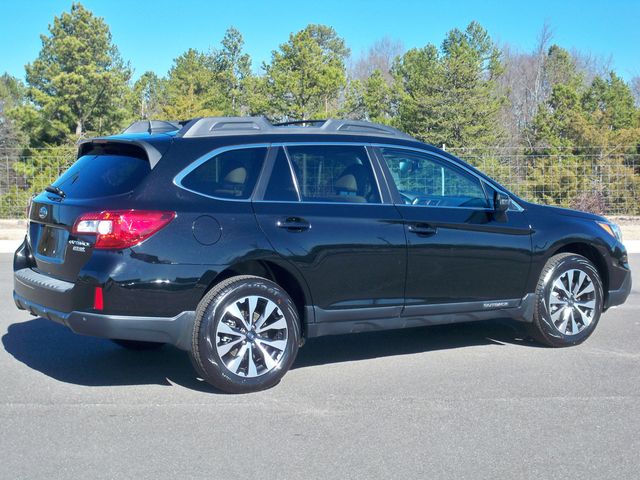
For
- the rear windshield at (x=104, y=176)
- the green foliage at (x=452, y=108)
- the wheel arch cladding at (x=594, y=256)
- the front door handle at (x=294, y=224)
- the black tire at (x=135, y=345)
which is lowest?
the black tire at (x=135, y=345)

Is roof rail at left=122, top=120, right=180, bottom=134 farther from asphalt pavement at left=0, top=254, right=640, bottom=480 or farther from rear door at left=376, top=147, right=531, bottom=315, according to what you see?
asphalt pavement at left=0, top=254, right=640, bottom=480

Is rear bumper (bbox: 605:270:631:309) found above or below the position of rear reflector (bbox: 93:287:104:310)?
below

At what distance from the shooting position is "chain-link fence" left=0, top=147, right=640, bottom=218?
61.6 ft

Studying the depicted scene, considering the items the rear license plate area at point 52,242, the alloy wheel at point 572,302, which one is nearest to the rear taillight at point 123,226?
the rear license plate area at point 52,242

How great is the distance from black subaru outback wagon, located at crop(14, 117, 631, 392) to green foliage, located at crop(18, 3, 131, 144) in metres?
30.8

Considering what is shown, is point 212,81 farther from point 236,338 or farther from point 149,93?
point 236,338

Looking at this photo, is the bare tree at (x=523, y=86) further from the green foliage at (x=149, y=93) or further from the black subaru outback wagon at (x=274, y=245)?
the black subaru outback wagon at (x=274, y=245)

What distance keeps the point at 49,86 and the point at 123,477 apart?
1393 inches

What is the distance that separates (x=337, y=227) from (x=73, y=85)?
1248 inches

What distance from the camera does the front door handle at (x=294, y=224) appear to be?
5.56m

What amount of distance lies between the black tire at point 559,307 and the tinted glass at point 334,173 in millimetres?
1741

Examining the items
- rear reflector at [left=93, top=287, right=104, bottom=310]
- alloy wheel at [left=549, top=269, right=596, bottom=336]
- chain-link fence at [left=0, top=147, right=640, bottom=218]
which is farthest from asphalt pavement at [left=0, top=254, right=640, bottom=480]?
chain-link fence at [left=0, top=147, right=640, bottom=218]

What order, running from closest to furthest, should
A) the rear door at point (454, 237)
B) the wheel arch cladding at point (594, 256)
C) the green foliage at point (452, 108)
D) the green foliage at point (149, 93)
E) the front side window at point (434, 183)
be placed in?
the rear door at point (454, 237) → the front side window at point (434, 183) → the wheel arch cladding at point (594, 256) → the green foliage at point (452, 108) → the green foliage at point (149, 93)

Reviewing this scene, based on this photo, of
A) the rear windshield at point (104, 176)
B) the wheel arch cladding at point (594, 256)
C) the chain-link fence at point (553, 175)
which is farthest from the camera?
the chain-link fence at point (553, 175)
